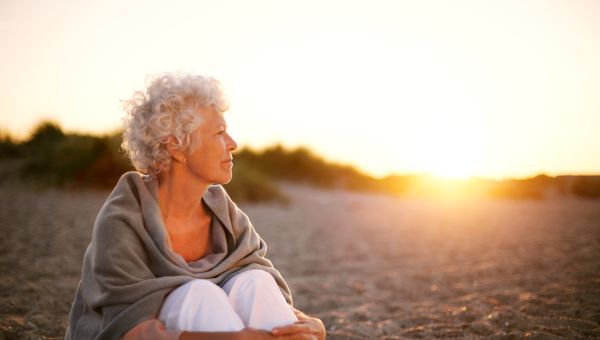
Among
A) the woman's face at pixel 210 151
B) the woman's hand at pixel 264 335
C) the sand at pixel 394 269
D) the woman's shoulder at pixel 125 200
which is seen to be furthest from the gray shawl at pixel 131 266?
the sand at pixel 394 269

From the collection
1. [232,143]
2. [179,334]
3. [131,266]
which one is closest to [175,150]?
[232,143]

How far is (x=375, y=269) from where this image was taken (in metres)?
6.39

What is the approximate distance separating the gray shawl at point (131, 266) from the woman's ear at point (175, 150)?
16 cm

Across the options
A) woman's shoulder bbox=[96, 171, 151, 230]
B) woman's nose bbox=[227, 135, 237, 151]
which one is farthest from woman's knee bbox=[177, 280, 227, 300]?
woman's nose bbox=[227, 135, 237, 151]

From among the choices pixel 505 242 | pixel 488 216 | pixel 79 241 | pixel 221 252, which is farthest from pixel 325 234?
pixel 221 252

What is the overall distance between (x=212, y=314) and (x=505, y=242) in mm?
7426

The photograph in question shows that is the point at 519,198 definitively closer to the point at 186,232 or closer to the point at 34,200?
the point at 34,200

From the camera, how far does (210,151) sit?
2326 mm

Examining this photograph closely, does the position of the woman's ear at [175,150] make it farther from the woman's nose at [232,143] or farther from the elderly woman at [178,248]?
the woman's nose at [232,143]

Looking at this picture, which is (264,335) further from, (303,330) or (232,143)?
(232,143)

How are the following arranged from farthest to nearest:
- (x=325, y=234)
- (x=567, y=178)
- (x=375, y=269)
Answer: (x=567, y=178), (x=325, y=234), (x=375, y=269)

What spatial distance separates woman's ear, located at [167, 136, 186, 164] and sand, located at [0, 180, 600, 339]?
5.91 ft

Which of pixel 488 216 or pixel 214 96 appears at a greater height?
pixel 214 96

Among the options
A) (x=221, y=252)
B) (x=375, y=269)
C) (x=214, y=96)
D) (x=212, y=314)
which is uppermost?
(x=214, y=96)
